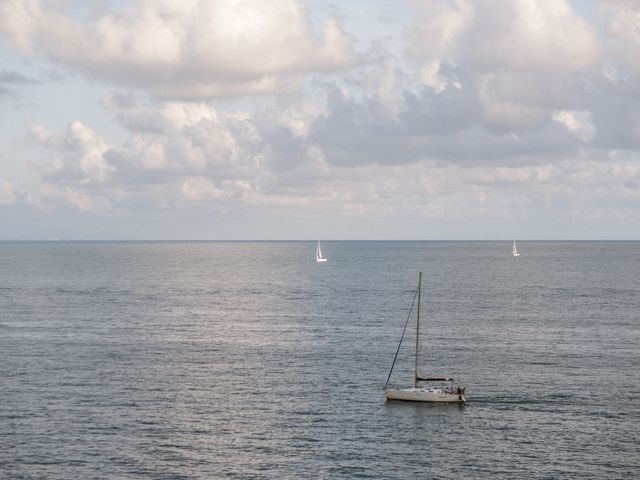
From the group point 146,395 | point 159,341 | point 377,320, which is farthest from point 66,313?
point 146,395

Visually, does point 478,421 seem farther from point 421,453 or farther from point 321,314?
point 321,314

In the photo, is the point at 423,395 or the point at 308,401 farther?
the point at 423,395

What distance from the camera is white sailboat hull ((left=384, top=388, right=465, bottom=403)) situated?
95.4 m

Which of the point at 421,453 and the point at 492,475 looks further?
the point at 421,453

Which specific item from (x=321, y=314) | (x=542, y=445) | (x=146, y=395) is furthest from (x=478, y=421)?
(x=321, y=314)

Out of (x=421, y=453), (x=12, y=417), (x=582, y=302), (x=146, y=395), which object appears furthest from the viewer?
(x=582, y=302)

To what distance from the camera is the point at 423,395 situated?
3821 inches

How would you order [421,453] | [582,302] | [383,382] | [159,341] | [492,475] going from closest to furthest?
1. [492,475]
2. [421,453]
3. [383,382]
4. [159,341]
5. [582,302]

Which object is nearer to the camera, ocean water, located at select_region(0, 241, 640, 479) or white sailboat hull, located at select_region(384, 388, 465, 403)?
ocean water, located at select_region(0, 241, 640, 479)

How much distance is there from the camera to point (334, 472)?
7206 cm

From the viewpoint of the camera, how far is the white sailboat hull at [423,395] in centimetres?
9538

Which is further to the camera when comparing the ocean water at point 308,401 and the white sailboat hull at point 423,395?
the white sailboat hull at point 423,395

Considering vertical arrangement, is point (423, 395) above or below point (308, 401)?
above

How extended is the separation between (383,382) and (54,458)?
45629 millimetres
